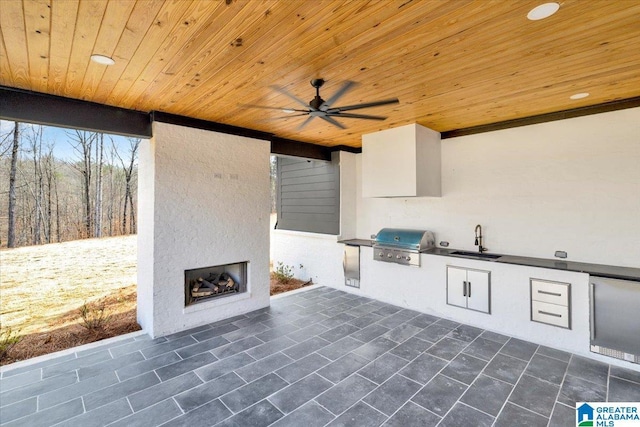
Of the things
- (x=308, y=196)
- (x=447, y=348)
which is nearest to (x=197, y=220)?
(x=308, y=196)

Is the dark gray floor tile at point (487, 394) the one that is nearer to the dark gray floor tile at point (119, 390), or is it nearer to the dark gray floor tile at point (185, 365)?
the dark gray floor tile at point (185, 365)

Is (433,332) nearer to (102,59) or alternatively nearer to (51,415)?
(51,415)

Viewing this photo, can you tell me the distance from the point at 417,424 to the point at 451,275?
222 cm

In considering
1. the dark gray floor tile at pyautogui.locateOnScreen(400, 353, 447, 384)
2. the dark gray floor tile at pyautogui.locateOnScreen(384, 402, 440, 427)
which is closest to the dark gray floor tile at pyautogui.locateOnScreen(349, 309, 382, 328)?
the dark gray floor tile at pyautogui.locateOnScreen(400, 353, 447, 384)

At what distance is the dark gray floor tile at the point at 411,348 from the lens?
113 inches

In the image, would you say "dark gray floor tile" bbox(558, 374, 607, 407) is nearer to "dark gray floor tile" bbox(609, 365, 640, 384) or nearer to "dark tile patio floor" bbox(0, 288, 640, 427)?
"dark tile patio floor" bbox(0, 288, 640, 427)

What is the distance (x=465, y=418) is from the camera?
2.01 m

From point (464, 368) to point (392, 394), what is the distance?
855 mm

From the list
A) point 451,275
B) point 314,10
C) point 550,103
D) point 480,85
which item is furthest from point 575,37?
point 451,275

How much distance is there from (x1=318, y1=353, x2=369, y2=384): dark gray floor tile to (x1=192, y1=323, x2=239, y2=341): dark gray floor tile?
145cm

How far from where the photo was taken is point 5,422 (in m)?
1.95

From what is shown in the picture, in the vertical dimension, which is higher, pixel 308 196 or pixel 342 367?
pixel 308 196

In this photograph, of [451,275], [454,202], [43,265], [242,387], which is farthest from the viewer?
[43,265]

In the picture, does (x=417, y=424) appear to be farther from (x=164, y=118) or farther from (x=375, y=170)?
(x=164, y=118)
